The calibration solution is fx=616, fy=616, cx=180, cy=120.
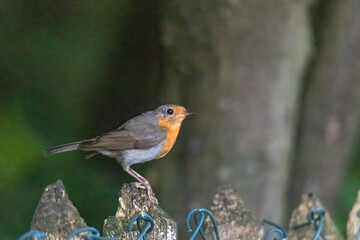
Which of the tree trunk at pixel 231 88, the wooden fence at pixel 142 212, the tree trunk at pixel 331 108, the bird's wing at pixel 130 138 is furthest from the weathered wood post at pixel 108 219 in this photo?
the tree trunk at pixel 331 108

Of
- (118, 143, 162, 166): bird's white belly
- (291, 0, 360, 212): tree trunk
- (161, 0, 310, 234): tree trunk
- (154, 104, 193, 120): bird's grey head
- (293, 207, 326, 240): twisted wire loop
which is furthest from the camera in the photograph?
(291, 0, 360, 212): tree trunk

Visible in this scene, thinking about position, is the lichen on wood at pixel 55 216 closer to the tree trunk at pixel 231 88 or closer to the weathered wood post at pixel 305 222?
the weathered wood post at pixel 305 222

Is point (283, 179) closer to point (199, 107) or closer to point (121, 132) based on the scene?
point (199, 107)

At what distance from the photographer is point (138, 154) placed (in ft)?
10.5

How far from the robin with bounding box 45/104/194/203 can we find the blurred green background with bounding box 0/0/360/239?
5.47ft

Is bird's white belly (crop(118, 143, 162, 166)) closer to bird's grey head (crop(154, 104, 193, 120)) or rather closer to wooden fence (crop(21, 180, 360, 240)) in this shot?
bird's grey head (crop(154, 104, 193, 120))

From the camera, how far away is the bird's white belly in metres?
3.20

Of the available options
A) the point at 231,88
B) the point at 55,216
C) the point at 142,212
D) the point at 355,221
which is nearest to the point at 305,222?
the point at 355,221

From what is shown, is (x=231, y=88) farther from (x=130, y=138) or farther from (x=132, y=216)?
(x=132, y=216)

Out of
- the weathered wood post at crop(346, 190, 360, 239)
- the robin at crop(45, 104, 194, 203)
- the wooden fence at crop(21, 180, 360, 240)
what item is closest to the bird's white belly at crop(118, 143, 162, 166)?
the robin at crop(45, 104, 194, 203)

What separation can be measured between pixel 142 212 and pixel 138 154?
104 centimetres

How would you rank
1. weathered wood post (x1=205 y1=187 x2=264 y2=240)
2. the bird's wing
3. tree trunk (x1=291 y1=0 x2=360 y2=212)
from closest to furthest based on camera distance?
weathered wood post (x1=205 y1=187 x2=264 y2=240) < the bird's wing < tree trunk (x1=291 y1=0 x2=360 y2=212)

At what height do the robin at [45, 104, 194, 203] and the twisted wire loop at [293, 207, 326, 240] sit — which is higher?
the robin at [45, 104, 194, 203]

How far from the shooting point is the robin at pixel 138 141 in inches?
122
